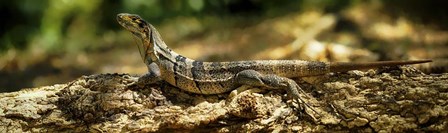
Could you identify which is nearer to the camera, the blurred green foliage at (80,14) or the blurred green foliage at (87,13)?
the blurred green foliage at (87,13)

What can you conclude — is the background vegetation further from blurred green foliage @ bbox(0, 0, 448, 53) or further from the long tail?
the long tail

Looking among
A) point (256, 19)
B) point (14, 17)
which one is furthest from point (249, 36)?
point (14, 17)

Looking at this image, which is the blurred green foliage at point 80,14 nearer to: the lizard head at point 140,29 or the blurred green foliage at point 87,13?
the blurred green foliage at point 87,13

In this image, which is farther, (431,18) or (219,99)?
(431,18)

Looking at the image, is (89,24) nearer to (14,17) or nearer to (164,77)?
(14,17)

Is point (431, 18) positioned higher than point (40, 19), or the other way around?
point (40, 19)

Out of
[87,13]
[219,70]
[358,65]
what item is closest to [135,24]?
[219,70]

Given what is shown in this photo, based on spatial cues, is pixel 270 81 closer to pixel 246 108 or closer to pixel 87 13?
pixel 246 108

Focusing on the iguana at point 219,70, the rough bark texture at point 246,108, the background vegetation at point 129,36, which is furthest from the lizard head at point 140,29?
the background vegetation at point 129,36
